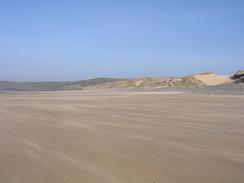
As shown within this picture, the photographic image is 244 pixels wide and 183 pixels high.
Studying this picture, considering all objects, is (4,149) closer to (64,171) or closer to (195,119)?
(64,171)

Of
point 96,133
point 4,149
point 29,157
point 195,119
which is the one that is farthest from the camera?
point 195,119

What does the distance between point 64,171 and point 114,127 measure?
445 cm

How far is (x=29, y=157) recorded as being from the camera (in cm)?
638

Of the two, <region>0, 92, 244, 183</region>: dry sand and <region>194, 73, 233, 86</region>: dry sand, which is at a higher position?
<region>194, 73, 233, 86</region>: dry sand

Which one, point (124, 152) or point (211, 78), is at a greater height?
point (211, 78)

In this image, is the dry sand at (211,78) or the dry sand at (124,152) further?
the dry sand at (211,78)

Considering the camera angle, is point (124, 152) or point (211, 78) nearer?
point (124, 152)

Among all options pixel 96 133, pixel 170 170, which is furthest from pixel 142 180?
pixel 96 133

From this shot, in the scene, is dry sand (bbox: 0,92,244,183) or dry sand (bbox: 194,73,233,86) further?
dry sand (bbox: 194,73,233,86)

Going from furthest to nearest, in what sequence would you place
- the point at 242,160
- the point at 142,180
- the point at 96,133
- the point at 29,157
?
the point at 96,133 → the point at 29,157 → the point at 242,160 → the point at 142,180

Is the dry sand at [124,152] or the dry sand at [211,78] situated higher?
the dry sand at [211,78]

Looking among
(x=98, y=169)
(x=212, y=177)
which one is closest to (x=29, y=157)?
(x=98, y=169)

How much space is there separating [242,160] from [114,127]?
174 inches

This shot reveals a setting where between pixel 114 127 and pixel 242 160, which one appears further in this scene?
pixel 114 127
